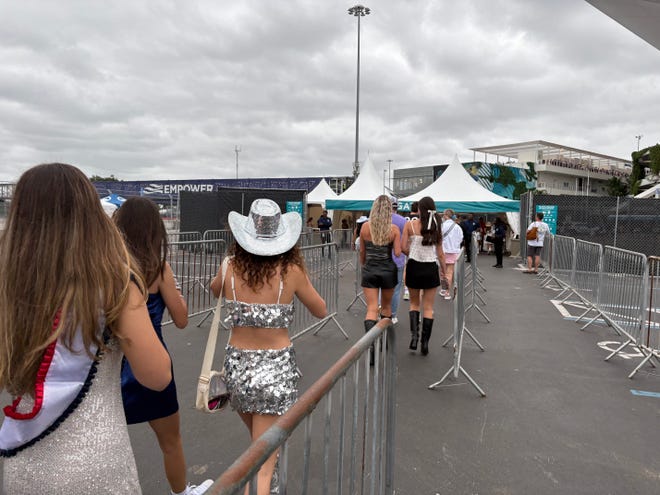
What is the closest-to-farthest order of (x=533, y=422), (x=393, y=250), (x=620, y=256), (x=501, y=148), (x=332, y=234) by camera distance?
1. (x=533, y=422)
2. (x=393, y=250)
3. (x=620, y=256)
4. (x=332, y=234)
5. (x=501, y=148)

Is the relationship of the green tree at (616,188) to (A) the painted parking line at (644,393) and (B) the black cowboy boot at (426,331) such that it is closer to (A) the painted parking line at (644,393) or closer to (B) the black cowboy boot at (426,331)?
(A) the painted parking line at (644,393)

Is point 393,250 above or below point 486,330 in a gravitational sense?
above

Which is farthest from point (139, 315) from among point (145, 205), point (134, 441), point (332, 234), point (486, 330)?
point (332, 234)

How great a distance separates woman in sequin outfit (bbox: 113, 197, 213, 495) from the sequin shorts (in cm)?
33

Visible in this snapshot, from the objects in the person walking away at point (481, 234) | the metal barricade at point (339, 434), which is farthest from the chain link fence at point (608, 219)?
the metal barricade at point (339, 434)

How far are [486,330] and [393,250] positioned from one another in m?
2.60

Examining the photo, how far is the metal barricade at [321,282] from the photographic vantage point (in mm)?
6545

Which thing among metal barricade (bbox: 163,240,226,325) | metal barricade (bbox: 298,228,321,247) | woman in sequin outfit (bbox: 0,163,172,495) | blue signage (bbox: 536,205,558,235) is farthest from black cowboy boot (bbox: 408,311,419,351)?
blue signage (bbox: 536,205,558,235)

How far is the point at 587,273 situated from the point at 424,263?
4700 millimetres

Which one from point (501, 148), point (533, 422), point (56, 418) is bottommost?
point (533, 422)

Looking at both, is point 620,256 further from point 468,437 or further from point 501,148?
point 501,148

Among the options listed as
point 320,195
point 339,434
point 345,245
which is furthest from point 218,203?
point 339,434

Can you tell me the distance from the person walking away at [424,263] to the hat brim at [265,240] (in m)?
3.21

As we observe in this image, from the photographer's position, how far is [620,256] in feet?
23.5
